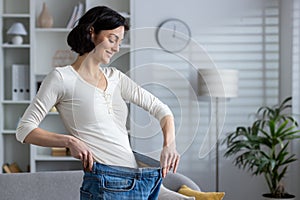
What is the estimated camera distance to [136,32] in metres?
1.62

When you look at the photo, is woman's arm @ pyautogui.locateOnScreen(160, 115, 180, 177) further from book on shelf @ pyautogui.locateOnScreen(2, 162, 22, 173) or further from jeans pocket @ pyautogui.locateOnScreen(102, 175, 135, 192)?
book on shelf @ pyautogui.locateOnScreen(2, 162, 22, 173)

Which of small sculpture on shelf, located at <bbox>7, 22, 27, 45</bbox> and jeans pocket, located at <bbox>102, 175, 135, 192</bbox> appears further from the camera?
small sculpture on shelf, located at <bbox>7, 22, 27, 45</bbox>

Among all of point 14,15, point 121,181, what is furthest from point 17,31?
point 121,181

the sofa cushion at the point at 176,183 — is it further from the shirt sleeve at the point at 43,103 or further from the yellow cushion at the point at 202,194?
the shirt sleeve at the point at 43,103

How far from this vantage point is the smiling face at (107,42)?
62.9 inches

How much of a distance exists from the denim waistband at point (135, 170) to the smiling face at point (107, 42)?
0.96ft

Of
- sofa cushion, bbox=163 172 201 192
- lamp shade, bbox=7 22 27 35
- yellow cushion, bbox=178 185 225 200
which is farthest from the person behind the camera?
lamp shade, bbox=7 22 27 35

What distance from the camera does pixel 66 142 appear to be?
158 cm

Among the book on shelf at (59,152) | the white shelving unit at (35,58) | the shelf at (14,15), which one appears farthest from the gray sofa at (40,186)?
the shelf at (14,15)

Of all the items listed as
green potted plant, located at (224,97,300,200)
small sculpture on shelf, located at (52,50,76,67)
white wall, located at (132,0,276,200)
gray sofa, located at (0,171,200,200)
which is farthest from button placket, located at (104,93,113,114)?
small sculpture on shelf, located at (52,50,76,67)

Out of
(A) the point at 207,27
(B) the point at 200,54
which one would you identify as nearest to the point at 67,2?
(A) the point at 207,27

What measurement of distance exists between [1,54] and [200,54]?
11.2ft

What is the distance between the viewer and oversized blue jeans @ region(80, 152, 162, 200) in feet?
5.37

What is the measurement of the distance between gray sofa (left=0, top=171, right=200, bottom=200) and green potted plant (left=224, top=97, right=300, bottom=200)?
1.51 metres
